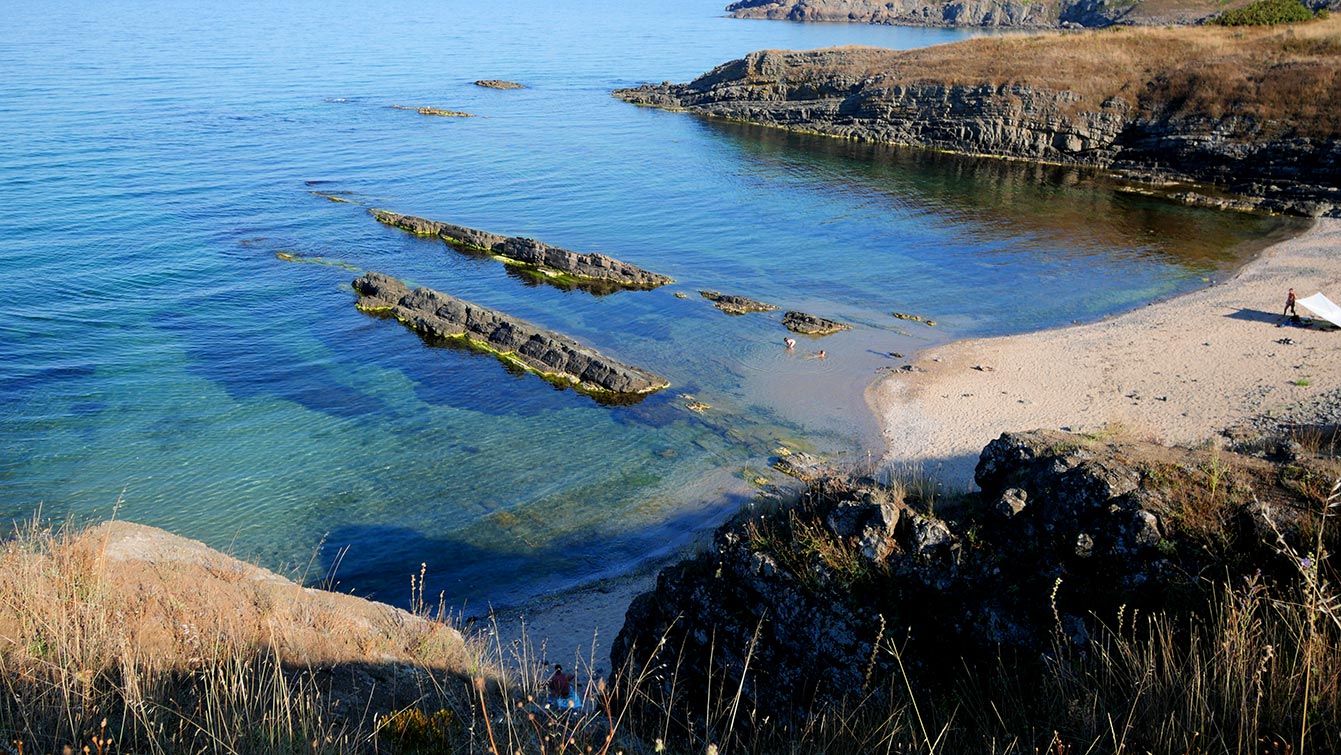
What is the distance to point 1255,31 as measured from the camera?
66.8 metres

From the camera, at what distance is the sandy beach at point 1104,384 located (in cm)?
2234

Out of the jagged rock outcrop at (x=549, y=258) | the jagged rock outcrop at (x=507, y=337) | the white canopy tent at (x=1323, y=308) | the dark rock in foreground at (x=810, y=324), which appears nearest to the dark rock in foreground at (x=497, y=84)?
the jagged rock outcrop at (x=549, y=258)

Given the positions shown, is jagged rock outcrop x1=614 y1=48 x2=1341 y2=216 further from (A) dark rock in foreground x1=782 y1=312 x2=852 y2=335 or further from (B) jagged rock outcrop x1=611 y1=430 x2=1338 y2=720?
(B) jagged rock outcrop x1=611 y1=430 x2=1338 y2=720

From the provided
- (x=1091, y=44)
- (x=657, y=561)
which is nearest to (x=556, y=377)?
(x=657, y=561)

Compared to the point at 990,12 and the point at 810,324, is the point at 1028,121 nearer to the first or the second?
the point at 810,324

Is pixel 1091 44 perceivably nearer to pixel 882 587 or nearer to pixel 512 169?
pixel 512 169

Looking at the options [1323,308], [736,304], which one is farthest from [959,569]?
[1323,308]

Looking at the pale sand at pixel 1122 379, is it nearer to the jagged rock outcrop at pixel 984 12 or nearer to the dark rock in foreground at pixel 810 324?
the dark rock in foreground at pixel 810 324

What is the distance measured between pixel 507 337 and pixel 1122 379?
802 inches

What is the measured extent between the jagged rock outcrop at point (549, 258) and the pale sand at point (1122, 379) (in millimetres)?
13749

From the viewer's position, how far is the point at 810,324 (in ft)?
108

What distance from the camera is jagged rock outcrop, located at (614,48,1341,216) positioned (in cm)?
5094

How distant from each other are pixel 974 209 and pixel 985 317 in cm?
1844

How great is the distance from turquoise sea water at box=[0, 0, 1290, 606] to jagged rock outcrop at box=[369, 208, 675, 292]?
0.95m
